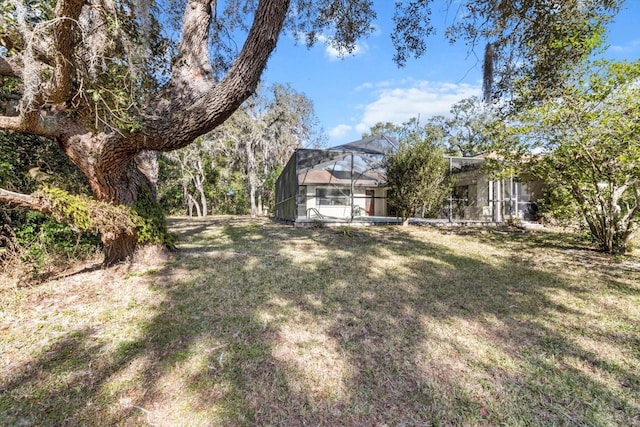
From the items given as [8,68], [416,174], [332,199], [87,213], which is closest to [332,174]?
[332,199]

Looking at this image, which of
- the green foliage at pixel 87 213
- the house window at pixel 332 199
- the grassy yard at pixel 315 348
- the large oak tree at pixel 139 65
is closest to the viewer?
the grassy yard at pixel 315 348

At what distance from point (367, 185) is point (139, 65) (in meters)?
12.1

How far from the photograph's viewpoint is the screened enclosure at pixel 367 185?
10.6 meters

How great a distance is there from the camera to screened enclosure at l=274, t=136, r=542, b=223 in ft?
34.7

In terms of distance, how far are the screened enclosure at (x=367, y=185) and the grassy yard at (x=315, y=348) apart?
6.62 metres

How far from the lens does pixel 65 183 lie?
4195 millimetres

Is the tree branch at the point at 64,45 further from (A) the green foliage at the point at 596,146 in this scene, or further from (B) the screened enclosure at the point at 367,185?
(B) the screened enclosure at the point at 367,185

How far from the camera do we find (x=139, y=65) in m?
2.96

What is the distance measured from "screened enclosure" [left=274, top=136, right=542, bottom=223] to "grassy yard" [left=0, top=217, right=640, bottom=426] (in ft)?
21.7

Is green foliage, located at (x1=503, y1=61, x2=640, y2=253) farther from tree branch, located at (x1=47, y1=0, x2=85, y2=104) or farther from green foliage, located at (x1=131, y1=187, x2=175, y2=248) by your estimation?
green foliage, located at (x1=131, y1=187, x2=175, y2=248)

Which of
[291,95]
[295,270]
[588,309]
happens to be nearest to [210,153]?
[291,95]

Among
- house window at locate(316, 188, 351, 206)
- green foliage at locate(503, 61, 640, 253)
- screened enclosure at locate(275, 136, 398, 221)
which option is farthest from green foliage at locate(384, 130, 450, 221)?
house window at locate(316, 188, 351, 206)

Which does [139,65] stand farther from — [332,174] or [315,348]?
[332,174]

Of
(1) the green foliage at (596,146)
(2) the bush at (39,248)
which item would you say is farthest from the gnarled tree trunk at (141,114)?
(1) the green foliage at (596,146)
